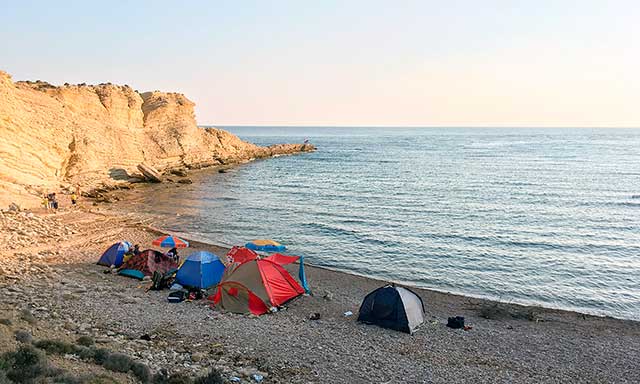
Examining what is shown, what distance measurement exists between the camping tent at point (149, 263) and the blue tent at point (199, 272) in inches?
61.9

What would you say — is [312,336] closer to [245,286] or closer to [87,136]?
[245,286]

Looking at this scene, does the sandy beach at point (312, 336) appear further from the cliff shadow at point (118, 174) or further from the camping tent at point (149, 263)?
the cliff shadow at point (118, 174)

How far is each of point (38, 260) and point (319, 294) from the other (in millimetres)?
12375

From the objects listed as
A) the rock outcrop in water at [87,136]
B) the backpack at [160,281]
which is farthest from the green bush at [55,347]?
the rock outcrop in water at [87,136]

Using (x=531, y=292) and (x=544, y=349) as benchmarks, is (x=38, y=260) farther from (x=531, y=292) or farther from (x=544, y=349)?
(x=531, y=292)

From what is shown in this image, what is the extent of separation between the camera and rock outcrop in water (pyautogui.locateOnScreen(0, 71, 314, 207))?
3566 cm

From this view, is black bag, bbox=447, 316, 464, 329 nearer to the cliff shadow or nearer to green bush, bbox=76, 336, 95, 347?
green bush, bbox=76, 336, 95, 347

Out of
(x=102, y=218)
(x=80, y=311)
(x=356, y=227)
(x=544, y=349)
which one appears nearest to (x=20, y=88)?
(x=102, y=218)

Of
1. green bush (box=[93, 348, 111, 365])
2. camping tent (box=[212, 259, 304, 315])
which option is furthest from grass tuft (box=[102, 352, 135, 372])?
camping tent (box=[212, 259, 304, 315])

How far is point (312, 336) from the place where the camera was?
14438 millimetres

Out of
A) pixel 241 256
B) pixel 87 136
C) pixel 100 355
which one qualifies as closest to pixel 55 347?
pixel 100 355

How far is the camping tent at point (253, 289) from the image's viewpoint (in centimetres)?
1661

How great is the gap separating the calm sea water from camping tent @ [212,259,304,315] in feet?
22.5

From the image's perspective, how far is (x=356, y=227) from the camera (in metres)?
31.8
